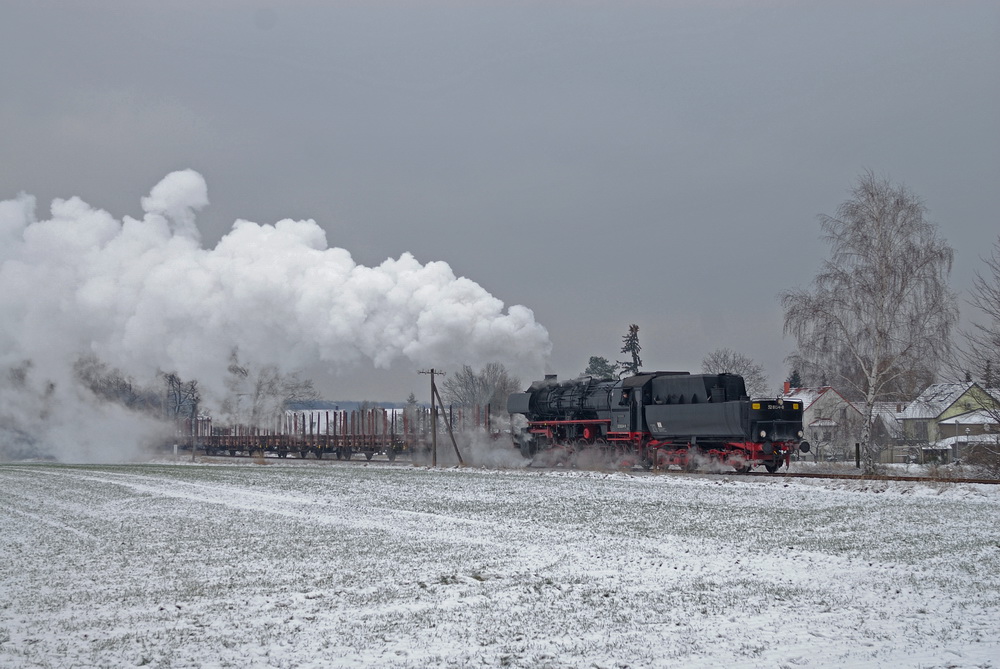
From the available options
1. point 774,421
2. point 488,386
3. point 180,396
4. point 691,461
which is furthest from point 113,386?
point 774,421

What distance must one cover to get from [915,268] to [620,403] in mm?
11611

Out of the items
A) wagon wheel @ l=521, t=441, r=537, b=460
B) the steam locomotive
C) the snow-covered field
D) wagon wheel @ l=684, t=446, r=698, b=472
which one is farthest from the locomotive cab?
wagon wheel @ l=521, t=441, r=537, b=460

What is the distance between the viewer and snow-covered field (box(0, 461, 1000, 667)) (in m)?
8.19

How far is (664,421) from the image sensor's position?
104 feet

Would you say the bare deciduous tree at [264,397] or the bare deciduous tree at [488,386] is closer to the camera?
the bare deciduous tree at [488,386]

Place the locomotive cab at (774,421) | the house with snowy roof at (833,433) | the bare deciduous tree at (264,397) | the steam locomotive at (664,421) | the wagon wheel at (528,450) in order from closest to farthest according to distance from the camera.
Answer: the locomotive cab at (774,421) < the steam locomotive at (664,421) < the wagon wheel at (528,450) < the bare deciduous tree at (264,397) < the house with snowy roof at (833,433)

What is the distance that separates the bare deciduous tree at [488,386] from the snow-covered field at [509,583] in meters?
19.8

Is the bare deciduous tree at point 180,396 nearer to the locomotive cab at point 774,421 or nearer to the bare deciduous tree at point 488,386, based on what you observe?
the bare deciduous tree at point 488,386

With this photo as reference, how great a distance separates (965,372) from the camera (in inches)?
1069

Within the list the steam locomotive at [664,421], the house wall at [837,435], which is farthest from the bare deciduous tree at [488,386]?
the house wall at [837,435]

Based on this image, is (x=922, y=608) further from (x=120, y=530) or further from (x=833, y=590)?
(x=120, y=530)

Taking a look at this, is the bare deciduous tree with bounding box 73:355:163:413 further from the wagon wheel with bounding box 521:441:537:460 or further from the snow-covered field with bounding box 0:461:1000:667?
the snow-covered field with bounding box 0:461:1000:667

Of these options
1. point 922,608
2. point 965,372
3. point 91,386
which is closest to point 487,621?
point 922,608

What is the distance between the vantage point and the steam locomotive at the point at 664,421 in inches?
1148
